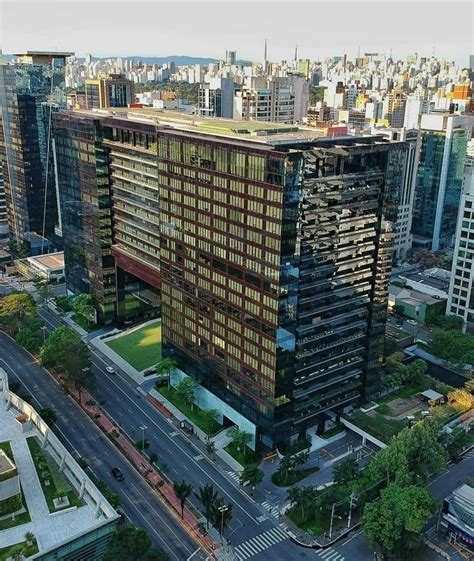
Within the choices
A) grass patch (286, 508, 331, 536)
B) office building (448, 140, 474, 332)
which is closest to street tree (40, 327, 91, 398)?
grass patch (286, 508, 331, 536)

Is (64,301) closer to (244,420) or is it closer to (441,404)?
(244,420)

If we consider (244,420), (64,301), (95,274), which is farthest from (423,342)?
(64,301)

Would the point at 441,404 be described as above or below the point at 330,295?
below

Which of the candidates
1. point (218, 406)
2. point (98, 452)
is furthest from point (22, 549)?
point (218, 406)

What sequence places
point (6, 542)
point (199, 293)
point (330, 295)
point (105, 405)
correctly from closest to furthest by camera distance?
1. point (6, 542)
2. point (330, 295)
3. point (199, 293)
4. point (105, 405)

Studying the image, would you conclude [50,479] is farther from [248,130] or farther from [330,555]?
[248,130]

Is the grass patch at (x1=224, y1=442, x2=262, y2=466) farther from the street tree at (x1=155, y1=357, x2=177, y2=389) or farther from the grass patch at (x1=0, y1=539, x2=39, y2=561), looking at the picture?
the grass patch at (x1=0, y1=539, x2=39, y2=561)
